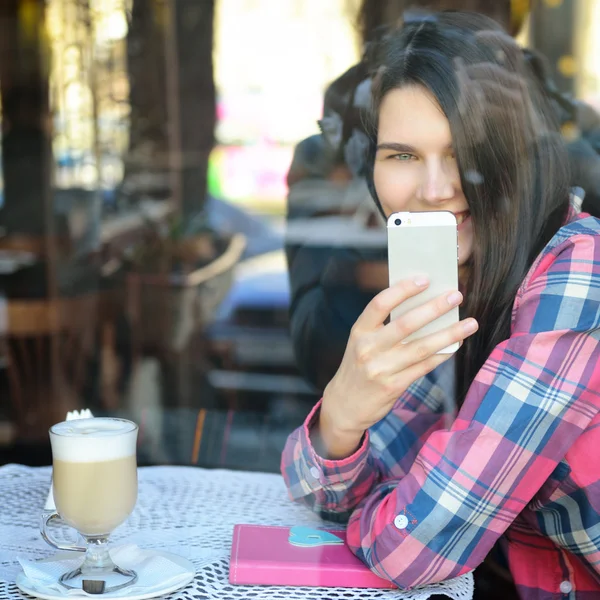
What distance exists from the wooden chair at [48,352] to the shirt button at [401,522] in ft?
10.3

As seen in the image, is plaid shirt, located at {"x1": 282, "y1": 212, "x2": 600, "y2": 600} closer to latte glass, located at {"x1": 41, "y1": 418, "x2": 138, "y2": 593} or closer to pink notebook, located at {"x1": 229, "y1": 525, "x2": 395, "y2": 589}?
pink notebook, located at {"x1": 229, "y1": 525, "x2": 395, "y2": 589}

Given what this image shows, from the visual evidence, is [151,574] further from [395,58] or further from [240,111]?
[240,111]

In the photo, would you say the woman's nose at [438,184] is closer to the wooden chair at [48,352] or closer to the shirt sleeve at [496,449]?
the shirt sleeve at [496,449]

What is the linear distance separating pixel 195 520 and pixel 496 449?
1.33 ft

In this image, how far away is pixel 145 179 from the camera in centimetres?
428

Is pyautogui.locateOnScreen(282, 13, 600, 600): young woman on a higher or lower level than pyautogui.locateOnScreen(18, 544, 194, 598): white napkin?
higher

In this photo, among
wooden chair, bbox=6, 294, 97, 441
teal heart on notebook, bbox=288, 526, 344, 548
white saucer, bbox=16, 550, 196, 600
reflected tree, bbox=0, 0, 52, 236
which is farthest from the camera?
reflected tree, bbox=0, 0, 52, 236

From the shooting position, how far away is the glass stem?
2.78ft

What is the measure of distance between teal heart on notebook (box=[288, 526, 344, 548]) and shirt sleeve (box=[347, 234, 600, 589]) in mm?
80

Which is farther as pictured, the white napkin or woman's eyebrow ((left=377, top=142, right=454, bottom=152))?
woman's eyebrow ((left=377, top=142, right=454, bottom=152))

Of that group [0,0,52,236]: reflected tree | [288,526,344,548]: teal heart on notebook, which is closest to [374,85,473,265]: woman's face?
[288,526,344,548]: teal heart on notebook

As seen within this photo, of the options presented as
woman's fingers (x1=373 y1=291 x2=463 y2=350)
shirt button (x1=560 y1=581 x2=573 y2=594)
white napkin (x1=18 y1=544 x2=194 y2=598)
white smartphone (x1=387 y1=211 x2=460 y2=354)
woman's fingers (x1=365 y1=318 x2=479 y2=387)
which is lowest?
shirt button (x1=560 y1=581 x2=573 y2=594)

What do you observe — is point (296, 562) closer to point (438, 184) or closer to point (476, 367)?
point (476, 367)

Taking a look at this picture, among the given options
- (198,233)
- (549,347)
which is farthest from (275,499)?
(198,233)
